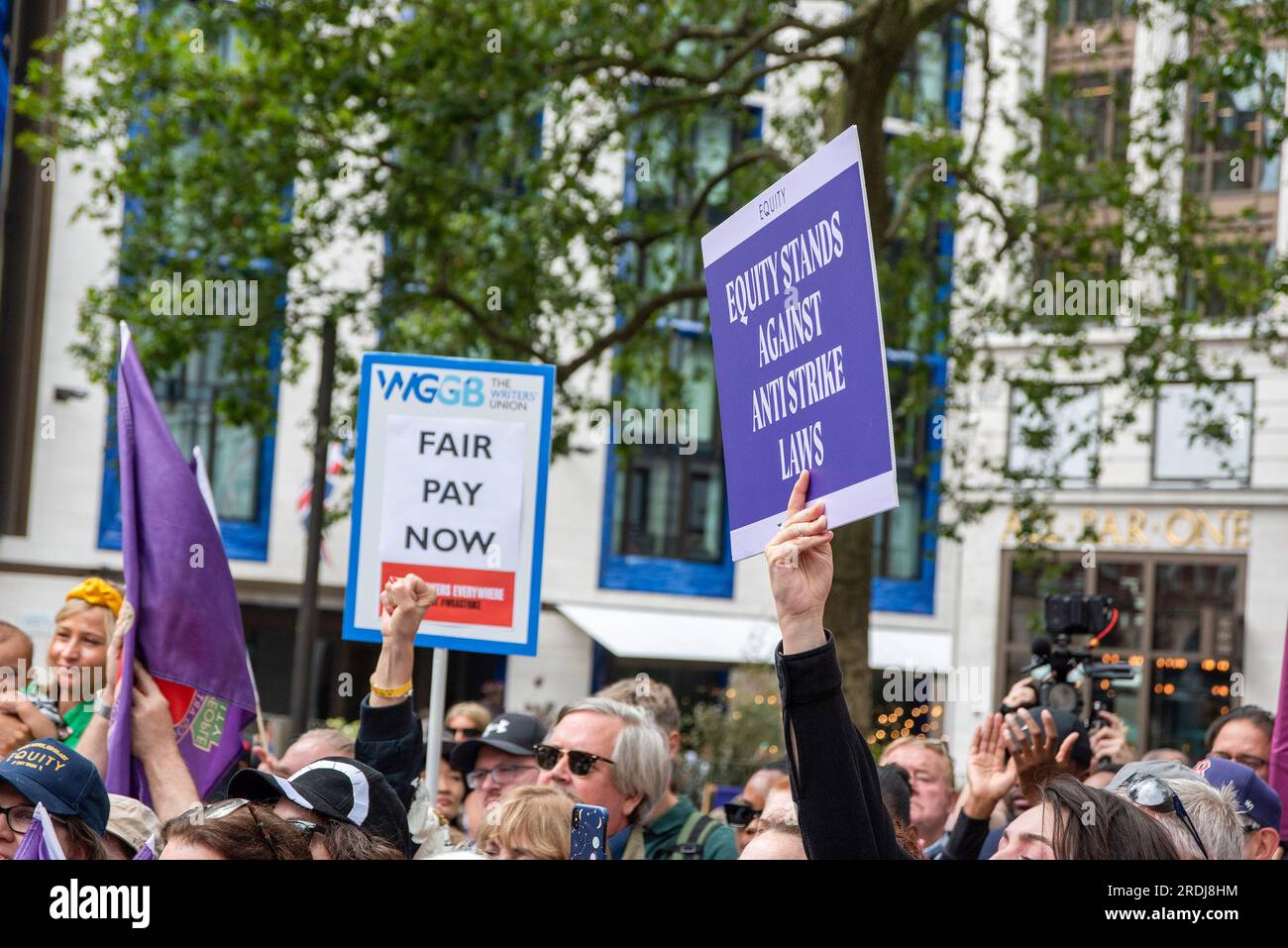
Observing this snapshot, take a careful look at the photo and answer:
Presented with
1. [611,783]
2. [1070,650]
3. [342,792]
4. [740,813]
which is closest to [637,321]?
[1070,650]

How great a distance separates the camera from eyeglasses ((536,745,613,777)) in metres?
4.88

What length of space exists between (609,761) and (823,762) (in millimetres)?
2132

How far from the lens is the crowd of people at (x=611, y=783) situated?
291 cm

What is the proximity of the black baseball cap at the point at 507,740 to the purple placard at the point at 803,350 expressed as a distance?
7.12ft

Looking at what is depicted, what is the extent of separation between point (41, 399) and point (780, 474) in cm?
2458

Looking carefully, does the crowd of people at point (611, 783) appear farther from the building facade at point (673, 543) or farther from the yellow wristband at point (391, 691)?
the building facade at point (673, 543)

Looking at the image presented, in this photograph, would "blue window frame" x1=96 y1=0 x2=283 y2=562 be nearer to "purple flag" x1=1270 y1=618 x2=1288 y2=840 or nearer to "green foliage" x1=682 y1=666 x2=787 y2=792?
"green foliage" x1=682 y1=666 x2=787 y2=792

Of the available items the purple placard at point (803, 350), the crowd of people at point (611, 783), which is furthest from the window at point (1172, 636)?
the purple placard at point (803, 350)

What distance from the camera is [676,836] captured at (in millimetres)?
5199

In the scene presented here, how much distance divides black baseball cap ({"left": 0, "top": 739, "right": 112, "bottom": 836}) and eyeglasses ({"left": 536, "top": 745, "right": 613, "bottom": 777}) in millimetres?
1495

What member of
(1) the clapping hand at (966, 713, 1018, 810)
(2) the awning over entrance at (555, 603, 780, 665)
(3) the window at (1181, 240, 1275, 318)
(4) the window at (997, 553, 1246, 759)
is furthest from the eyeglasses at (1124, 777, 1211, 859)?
(2) the awning over entrance at (555, 603, 780, 665)
